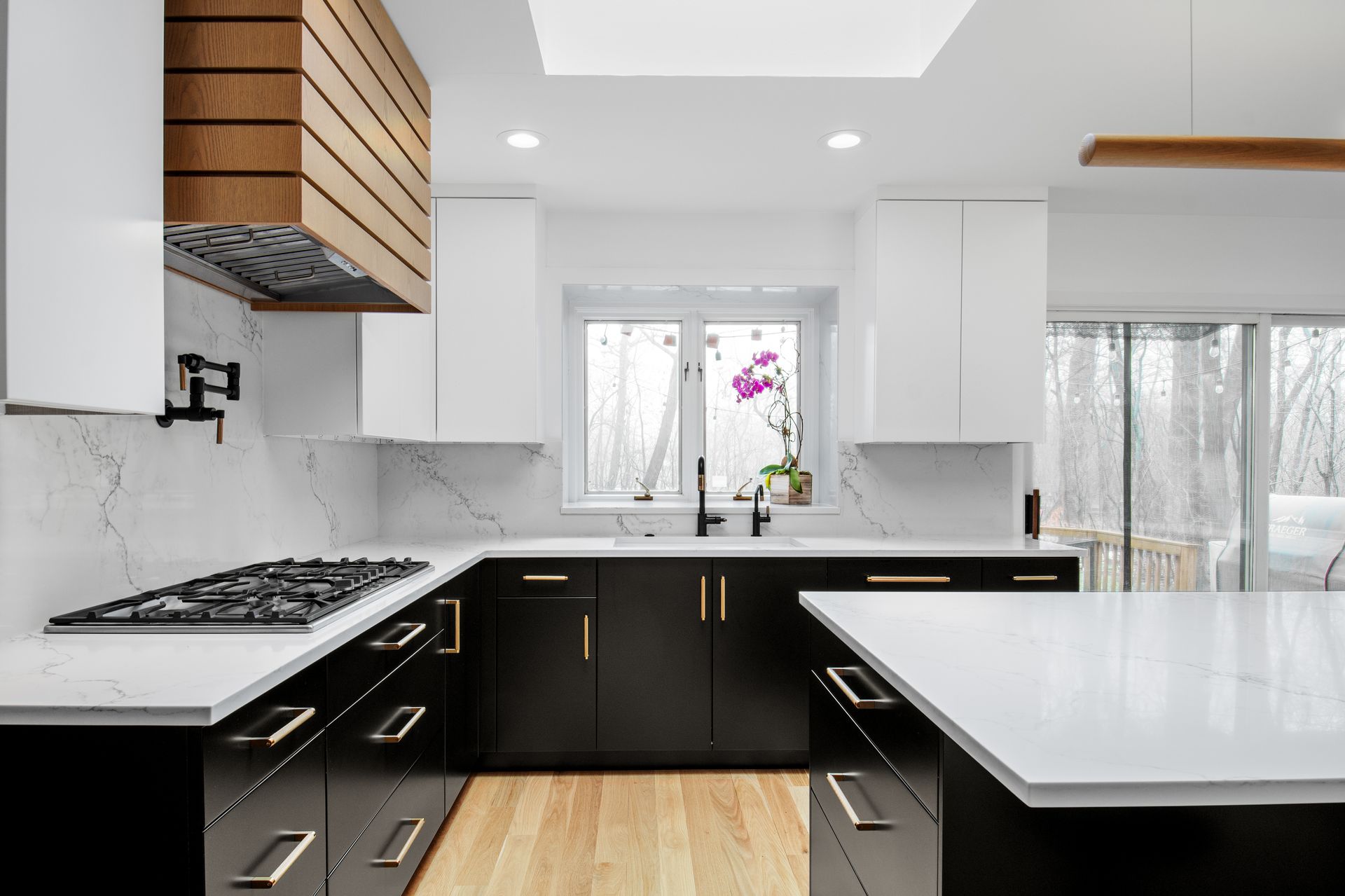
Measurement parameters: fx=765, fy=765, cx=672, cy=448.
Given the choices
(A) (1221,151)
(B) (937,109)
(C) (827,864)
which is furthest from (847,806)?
(B) (937,109)

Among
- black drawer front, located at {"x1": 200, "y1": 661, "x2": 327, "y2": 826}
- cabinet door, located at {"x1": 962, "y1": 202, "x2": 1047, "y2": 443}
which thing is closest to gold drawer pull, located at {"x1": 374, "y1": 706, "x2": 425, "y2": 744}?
black drawer front, located at {"x1": 200, "y1": 661, "x2": 327, "y2": 826}

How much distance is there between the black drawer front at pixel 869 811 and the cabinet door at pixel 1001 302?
1.88 metres

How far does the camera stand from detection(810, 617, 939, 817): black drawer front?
44.9 inches

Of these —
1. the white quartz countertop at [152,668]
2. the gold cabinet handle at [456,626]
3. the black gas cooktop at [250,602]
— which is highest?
the black gas cooktop at [250,602]

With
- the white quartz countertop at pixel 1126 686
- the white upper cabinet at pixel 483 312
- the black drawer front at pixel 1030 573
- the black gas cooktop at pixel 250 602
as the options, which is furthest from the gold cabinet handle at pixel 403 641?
the black drawer front at pixel 1030 573

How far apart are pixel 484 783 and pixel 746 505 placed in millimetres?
1625

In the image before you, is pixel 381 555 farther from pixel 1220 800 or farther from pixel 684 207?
pixel 1220 800

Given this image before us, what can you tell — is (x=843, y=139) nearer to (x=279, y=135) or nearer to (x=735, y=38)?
(x=735, y=38)

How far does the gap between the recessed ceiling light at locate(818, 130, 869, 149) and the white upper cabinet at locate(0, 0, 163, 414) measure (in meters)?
1.97

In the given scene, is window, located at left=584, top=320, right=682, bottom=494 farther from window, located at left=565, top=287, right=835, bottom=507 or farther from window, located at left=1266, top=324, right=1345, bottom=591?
window, located at left=1266, top=324, right=1345, bottom=591

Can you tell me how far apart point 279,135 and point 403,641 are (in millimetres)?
1220

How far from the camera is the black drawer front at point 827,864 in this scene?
1568mm

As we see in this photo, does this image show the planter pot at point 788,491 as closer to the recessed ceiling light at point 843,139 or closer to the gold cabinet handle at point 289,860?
the recessed ceiling light at point 843,139

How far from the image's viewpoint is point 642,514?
3537 mm
